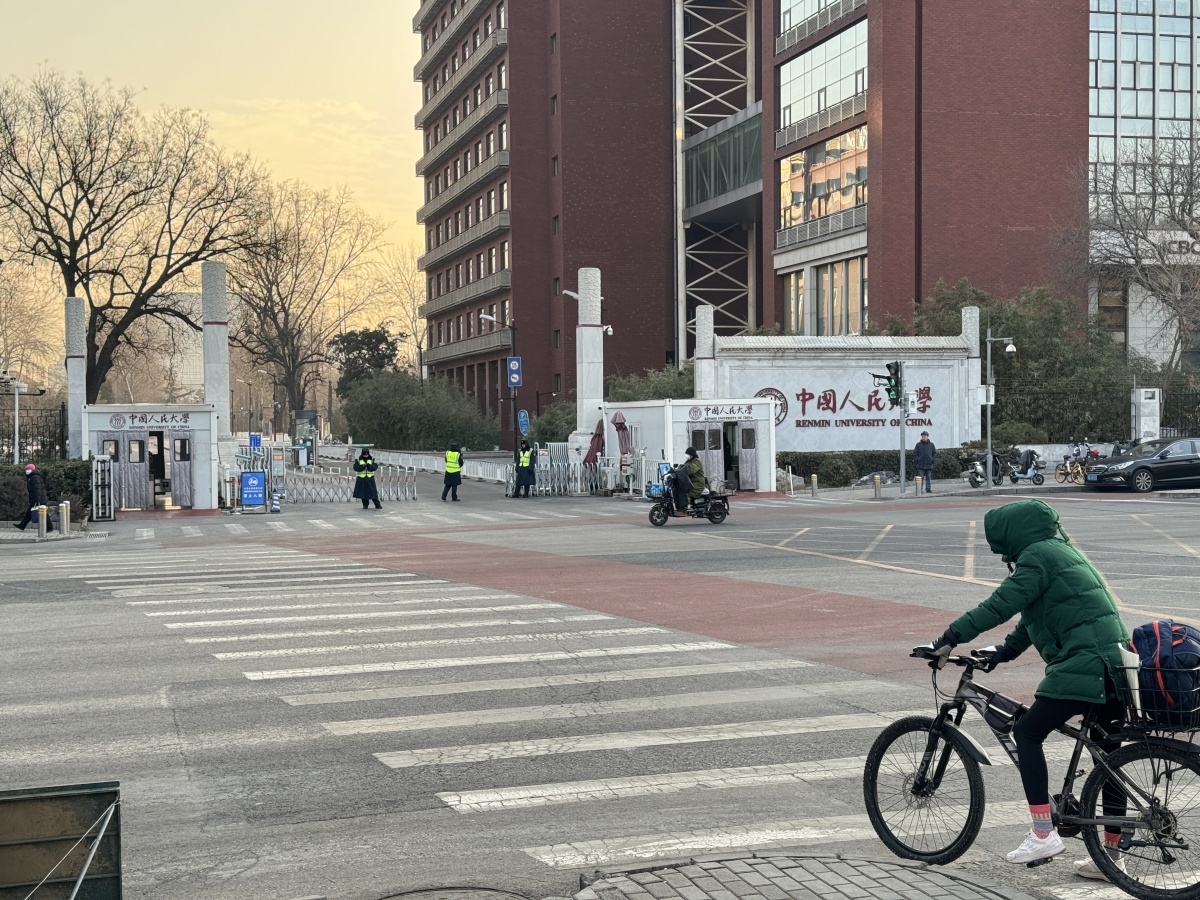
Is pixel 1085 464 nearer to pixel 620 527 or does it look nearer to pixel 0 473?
pixel 620 527

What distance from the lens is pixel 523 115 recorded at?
260ft

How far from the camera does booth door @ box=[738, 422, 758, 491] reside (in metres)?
40.3

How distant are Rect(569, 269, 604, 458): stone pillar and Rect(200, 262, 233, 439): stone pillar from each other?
39.7ft

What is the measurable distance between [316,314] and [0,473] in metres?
44.7

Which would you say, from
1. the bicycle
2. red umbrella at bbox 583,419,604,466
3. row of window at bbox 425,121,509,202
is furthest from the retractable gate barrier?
row of window at bbox 425,121,509,202

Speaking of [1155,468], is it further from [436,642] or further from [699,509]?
[436,642]

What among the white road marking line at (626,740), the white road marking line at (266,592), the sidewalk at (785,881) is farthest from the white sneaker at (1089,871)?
the white road marking line at (266,592)

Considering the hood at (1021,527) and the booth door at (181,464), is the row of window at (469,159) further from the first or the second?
the hood at (1021,527)

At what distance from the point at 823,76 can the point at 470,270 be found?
115 feet

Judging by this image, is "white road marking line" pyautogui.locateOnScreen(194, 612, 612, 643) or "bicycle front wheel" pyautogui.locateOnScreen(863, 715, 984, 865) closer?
"bicycle front wheel" pyautogui.locateOnScreen(863, 715, 984, 865)

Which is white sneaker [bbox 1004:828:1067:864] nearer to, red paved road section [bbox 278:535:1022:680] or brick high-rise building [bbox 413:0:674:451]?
red paved road section [bbox 278:535:1022:680]

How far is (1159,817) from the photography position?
210 inches

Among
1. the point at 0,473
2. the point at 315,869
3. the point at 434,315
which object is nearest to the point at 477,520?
the point at 0,473

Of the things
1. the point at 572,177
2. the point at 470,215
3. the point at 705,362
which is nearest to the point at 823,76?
the point at 572,177
